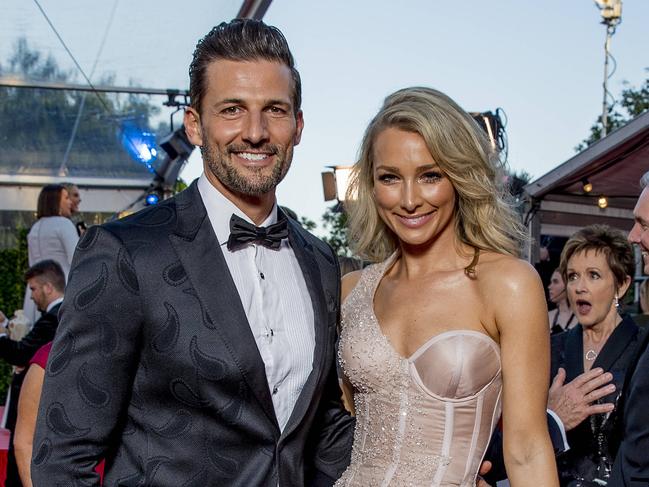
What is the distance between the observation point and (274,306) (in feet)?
7.19

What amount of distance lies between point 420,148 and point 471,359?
2.18 feet

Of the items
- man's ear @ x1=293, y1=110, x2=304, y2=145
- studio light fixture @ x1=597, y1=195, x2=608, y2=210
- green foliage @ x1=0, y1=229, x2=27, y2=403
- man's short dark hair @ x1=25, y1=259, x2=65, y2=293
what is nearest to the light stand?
studio light fixture @ x1=597, y1=195, x2=608, y2=210

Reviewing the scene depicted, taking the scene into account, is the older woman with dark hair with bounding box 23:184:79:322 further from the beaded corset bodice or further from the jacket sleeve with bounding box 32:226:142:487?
the jacket sleeve with bounding box 32:226:142:487

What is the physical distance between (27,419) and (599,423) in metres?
2.54

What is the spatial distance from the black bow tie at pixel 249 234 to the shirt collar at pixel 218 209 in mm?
33

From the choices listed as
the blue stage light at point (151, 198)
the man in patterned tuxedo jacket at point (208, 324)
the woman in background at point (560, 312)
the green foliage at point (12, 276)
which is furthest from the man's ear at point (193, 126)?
the green foliage at point (12, 276)

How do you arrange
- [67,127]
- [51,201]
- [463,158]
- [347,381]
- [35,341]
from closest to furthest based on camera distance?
[463,158] → [347,381] → [35,341] → [51,201] → [67,127]

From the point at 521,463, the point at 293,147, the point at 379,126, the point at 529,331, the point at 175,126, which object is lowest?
the point at 521,463

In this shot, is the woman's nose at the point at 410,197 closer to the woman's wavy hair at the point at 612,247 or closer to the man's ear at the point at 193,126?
the man's ear at the point at 193,126

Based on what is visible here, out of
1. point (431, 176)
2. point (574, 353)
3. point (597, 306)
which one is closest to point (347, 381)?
point (431, 176)

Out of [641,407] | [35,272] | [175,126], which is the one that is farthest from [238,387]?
[175,126]

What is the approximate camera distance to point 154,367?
1959mm

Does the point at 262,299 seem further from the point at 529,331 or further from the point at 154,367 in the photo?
the point at 529,331

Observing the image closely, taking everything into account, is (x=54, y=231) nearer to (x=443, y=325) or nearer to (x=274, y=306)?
(x=443, y=325)
